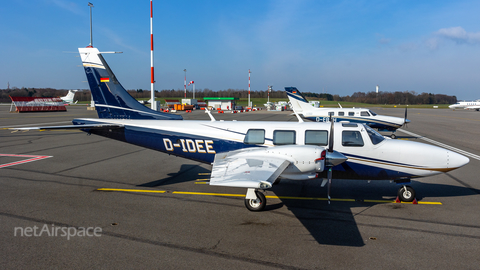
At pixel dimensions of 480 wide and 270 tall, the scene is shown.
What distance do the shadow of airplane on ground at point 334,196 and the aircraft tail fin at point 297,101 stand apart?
20.6 m

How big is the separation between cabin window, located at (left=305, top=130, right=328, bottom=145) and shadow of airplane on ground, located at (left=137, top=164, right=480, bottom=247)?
1.88 m

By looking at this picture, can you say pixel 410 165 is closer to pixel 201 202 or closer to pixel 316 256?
pixel 316 256

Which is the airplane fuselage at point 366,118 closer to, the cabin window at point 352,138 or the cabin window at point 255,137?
the cabin window at point 352,138

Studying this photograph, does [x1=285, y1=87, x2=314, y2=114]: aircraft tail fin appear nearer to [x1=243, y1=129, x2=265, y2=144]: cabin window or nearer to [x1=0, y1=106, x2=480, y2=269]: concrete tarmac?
[x1=0, y1=106, x2=480, y2=269]: concrete tarmac

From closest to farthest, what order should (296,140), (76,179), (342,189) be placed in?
(296,140) < (342,189) < (76,179)

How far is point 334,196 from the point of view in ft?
31.8

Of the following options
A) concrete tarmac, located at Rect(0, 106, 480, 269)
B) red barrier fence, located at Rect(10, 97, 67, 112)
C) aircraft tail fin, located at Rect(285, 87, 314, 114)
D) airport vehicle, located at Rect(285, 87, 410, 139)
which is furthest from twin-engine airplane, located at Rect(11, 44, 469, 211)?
red barrier fence, located at Rect(10, 97, 67, 112)

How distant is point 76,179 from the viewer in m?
11.6

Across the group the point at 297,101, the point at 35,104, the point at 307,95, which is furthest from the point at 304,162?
the point at 307,95

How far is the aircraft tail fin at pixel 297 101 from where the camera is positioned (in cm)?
3136

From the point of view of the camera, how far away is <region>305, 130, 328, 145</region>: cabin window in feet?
30.8

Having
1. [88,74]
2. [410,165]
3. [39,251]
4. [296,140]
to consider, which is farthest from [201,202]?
[88,74]

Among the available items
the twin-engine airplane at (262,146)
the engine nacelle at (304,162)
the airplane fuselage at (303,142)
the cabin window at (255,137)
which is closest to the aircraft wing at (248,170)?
the twin-engine airplane at (262,146)

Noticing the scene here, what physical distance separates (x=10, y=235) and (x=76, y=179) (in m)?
5.11
